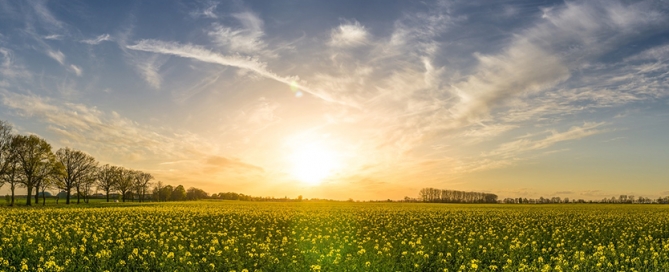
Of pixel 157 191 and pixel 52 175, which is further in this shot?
pixel 157 191

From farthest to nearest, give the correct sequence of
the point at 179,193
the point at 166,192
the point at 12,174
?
1. the point at 179,193
2. the point at 166,192
3. the point at 12,174

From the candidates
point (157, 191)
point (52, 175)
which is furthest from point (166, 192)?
point (52, 175)

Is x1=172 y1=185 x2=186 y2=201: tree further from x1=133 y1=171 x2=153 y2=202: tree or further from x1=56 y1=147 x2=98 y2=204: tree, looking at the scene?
x1=56 y1=147 x2=98 y2=204: tree

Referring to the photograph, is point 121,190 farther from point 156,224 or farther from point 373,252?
point 373,252

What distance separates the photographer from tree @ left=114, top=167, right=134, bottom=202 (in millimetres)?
108225

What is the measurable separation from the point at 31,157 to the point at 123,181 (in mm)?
46015

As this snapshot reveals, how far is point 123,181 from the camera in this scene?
110062 mm

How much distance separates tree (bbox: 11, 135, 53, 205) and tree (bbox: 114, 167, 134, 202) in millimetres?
39369

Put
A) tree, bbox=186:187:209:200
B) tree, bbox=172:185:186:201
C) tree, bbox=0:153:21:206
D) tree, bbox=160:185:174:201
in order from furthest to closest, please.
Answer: tree, bbox=186:187:209:200, tree, bbox=172:185:186:201, tree, bbox=160:185:174:201, tree, bbox=0:153:21:206

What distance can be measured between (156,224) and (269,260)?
1543 cm

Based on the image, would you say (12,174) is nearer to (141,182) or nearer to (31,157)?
(31,157)

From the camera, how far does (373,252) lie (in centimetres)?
1706

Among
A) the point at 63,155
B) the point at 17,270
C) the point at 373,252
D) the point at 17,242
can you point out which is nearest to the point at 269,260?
the point at 373,252

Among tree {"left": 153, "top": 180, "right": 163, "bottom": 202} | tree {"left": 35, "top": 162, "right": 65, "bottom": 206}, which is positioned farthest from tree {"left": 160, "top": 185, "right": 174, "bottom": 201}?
tree {"left": 35, "top": 162, "right": 65, "bottom": 206}
